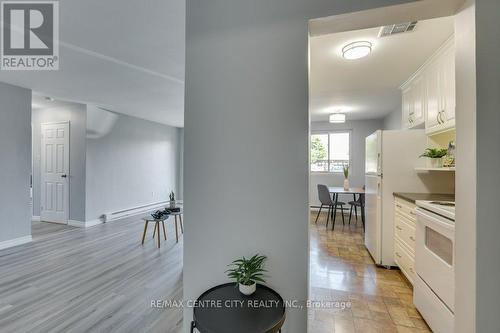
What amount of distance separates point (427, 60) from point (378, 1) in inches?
72.6

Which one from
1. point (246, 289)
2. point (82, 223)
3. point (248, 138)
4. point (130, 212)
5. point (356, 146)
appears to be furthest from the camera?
point (356, 146)

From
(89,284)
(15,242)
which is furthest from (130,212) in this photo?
(89,284)

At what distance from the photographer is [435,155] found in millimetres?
2377

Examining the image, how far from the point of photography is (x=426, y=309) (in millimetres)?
1762

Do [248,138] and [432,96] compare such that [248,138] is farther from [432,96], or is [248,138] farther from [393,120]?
[393,120]

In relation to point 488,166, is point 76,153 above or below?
above

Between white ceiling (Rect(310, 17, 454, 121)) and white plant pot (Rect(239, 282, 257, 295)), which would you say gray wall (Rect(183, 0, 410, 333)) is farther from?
white ceiling (Rect(310, 17, 454, 121))

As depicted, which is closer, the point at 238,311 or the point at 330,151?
the point at 238,311

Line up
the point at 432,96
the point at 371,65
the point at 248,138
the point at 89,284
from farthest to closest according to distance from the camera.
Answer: the point at 371,65 < the point at 432,96 < the point at 89,284 < the point at 248,138

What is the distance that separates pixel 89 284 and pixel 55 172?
3.50 m

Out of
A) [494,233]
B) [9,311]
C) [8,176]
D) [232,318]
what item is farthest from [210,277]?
[8,176]

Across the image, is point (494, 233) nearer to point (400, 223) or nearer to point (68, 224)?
point (400, 223)

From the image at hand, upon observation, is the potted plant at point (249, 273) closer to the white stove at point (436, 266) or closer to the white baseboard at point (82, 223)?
the white stove at point (436, 266)

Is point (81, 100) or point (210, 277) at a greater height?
point (81, 100)
